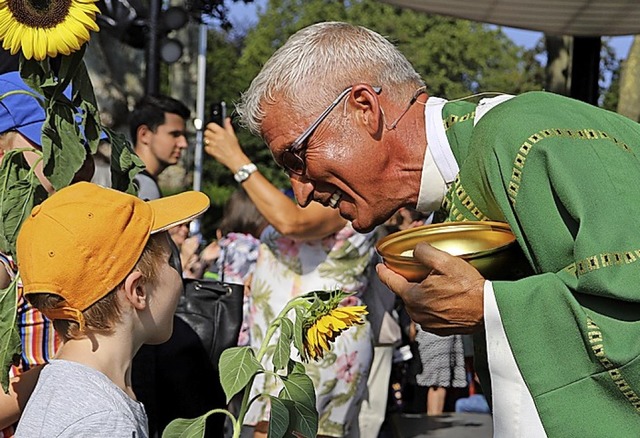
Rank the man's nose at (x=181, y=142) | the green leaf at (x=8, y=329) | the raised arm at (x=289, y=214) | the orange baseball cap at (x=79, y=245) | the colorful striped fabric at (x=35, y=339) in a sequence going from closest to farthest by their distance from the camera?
the orange baseball cap at (x=79, y=245) → the green leaf at (x=8, y=329) → the colorful striped fabric at (x=35, y=339) → the raised arm at (x=289, y=214) → the man's nose at (x=181, y=142)

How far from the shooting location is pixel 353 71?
2.37 metres

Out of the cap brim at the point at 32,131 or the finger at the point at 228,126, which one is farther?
the finger at the point at 228,126

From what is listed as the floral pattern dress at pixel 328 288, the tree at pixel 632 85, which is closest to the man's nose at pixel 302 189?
the floral pattern dress at pixel 328 288

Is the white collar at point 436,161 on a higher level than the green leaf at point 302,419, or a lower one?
higher

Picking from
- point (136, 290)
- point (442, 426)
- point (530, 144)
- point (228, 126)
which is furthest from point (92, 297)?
point (442, 426)

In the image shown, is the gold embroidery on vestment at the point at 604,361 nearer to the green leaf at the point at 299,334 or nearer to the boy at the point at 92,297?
the green leaf at the point at 299,334

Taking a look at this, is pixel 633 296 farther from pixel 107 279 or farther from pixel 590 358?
pixel 107 279

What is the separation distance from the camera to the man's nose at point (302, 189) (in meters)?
2.57

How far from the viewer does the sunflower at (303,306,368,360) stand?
6.92 ft

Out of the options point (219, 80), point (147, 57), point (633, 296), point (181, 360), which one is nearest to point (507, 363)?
point (633, 296)

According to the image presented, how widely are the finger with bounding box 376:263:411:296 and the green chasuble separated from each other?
21 centimetres

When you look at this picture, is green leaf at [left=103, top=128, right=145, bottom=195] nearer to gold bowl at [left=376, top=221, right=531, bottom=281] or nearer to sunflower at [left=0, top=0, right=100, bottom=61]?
sunflower at [left=0, top=0, right=100, bottom=61]

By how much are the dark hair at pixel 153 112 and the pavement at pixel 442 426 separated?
266 cm

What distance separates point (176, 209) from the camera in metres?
2.47
